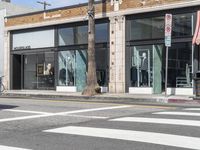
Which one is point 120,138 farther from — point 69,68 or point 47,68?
point 47,68

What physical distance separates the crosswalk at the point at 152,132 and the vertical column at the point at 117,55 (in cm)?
1343

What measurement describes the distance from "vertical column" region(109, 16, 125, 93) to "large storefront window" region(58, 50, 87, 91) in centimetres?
267

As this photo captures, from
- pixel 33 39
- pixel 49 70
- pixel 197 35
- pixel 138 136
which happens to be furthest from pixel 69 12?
pixel 138 136

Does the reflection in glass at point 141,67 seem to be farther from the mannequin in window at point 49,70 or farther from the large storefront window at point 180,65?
the mannequin in window at point 49,70

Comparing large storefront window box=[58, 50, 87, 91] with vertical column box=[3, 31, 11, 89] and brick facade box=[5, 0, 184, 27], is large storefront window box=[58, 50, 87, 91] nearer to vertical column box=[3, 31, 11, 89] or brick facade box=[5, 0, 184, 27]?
brick facade box=[5, 0, 184, 27]

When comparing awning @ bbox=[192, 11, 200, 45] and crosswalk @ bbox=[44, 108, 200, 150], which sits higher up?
awning @ bbox=[192, 11, 200, 45]

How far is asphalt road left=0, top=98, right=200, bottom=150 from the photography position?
8.38 metres

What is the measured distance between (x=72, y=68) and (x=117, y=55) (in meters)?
4.06

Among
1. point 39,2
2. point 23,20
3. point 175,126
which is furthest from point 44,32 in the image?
point 39,2

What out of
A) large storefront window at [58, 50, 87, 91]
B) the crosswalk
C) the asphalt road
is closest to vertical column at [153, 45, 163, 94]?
large storefront window at [58, 50, 87, 91]

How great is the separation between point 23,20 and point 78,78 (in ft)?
21.8

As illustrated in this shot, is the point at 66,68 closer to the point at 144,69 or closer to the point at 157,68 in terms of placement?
the point at 144,69

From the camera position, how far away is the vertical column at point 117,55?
26328 mm

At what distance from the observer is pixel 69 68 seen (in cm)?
2970
